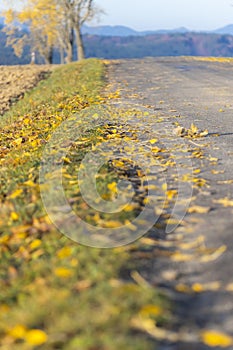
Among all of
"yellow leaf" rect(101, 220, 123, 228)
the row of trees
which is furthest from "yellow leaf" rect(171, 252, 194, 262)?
the row of trees

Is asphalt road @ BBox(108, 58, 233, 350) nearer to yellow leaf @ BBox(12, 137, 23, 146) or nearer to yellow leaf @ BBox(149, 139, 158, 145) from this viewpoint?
yellow leaf @ BBox(149, 139, 158, 145)

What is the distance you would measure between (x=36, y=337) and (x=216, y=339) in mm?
997

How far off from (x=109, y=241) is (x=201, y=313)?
3.29 ft

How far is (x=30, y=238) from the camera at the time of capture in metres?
3.65

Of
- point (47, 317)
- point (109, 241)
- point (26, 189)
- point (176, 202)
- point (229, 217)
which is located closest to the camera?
point (47, 317)

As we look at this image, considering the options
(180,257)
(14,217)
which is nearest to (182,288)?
(180,257)

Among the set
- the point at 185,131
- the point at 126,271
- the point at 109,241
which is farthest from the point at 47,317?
the point at 185,131

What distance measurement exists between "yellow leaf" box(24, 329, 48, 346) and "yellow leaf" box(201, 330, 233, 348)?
88 centimetres

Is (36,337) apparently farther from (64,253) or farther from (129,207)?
(129,207)

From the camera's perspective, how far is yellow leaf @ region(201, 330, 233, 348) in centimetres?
243

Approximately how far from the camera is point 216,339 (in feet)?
8.04

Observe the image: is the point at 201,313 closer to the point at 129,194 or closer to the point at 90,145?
the point at 129,194

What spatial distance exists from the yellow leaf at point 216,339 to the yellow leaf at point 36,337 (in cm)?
88

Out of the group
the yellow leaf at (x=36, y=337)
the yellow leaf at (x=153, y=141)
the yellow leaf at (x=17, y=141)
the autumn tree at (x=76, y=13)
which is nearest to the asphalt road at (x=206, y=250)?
the yellow leaf at (x=153, y=141)
